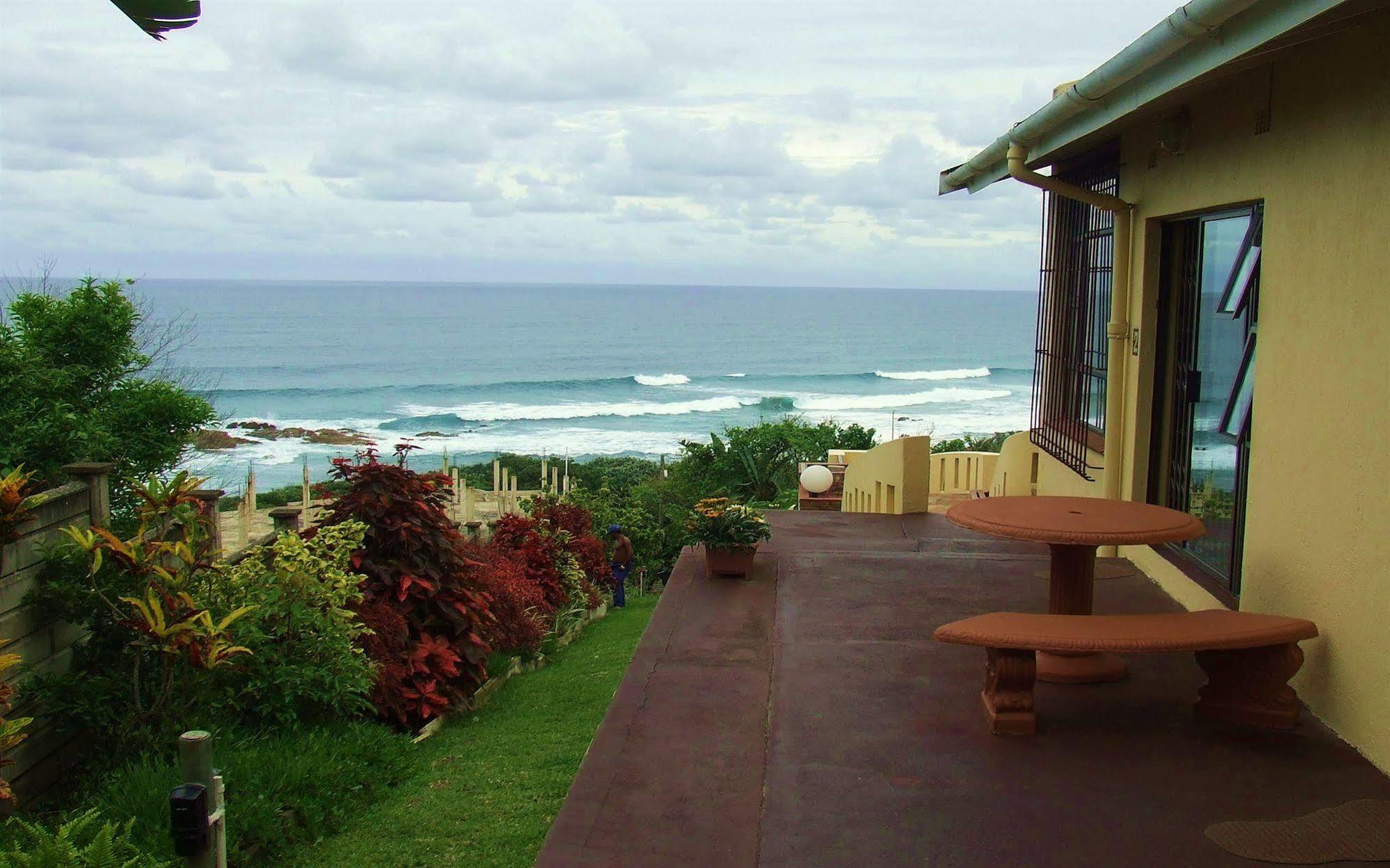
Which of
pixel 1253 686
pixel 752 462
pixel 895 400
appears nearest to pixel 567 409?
pixel 895 400

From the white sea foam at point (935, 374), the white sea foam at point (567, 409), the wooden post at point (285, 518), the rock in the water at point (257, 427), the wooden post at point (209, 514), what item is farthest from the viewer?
the white sea foam at point (935, 374)

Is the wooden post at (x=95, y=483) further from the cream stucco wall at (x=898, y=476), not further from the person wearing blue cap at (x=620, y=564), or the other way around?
the cream stucco wall at (x=898, y=476)

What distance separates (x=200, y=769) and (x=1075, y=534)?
11.1 feet

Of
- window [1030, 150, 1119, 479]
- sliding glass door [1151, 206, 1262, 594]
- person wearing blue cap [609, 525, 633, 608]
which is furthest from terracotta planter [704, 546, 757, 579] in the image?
person wearing blue cap [609, 525, 633, 608]

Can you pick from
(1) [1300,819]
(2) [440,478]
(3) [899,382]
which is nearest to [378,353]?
(3) [899,382]

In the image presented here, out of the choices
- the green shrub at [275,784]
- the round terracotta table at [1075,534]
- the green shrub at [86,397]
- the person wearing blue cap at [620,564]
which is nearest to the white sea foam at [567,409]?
the person wearing blue cap at [620,564]

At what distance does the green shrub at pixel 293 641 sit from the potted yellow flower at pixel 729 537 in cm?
234

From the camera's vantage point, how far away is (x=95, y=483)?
5418mm

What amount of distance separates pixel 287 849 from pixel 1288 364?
4.48 metres

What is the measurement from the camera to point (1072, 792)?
3.98 metres

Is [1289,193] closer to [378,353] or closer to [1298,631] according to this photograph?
Answer: [1298,631]

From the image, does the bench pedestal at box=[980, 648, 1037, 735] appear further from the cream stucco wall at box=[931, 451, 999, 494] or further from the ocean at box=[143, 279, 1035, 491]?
the ocean at box=[143, 279, 1035, 491]

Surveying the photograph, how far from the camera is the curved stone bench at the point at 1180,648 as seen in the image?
4.19 metres

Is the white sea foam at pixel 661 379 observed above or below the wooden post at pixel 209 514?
below
